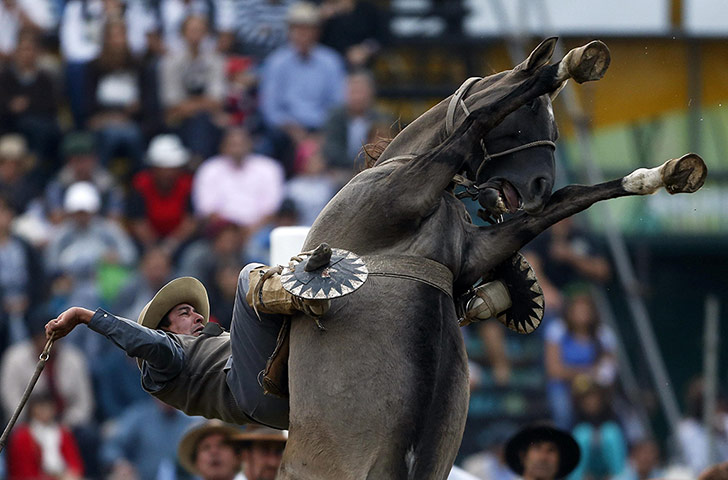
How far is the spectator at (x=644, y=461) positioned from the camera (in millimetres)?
10977

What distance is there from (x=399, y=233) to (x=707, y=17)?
796 centimetres

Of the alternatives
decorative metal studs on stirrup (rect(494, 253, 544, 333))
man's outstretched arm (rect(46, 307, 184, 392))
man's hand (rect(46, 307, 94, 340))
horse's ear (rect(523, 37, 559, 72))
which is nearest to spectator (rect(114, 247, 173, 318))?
man's outstretched arm (rect(46, 307, 184, 392))

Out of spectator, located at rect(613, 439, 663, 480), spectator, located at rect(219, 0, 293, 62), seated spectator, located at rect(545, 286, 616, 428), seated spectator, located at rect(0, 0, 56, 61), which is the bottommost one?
spectator, located at rect(613, 439, 663, 480)

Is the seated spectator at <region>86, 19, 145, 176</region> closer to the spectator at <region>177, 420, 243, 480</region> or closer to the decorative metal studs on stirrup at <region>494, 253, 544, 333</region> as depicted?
the spectator at <region>177, 420, 243, 480</region>

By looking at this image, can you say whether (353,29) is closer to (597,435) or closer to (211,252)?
(211,252)

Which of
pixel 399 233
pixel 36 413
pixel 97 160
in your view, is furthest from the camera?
pixel 97 160

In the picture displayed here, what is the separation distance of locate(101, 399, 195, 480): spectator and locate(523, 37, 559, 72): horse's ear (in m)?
6.27

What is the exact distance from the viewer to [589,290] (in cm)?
1199

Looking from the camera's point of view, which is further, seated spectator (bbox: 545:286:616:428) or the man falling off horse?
seated spectator (bbox: 545:286:616:428)

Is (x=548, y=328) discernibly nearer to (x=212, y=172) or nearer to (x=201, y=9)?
(x=212, y=172)

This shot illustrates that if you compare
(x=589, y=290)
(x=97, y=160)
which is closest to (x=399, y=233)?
(x=589, y=290)

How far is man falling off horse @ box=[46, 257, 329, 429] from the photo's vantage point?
510cm

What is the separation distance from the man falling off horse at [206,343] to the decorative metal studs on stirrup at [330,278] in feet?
0.21

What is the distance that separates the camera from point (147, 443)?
35.0 feet
